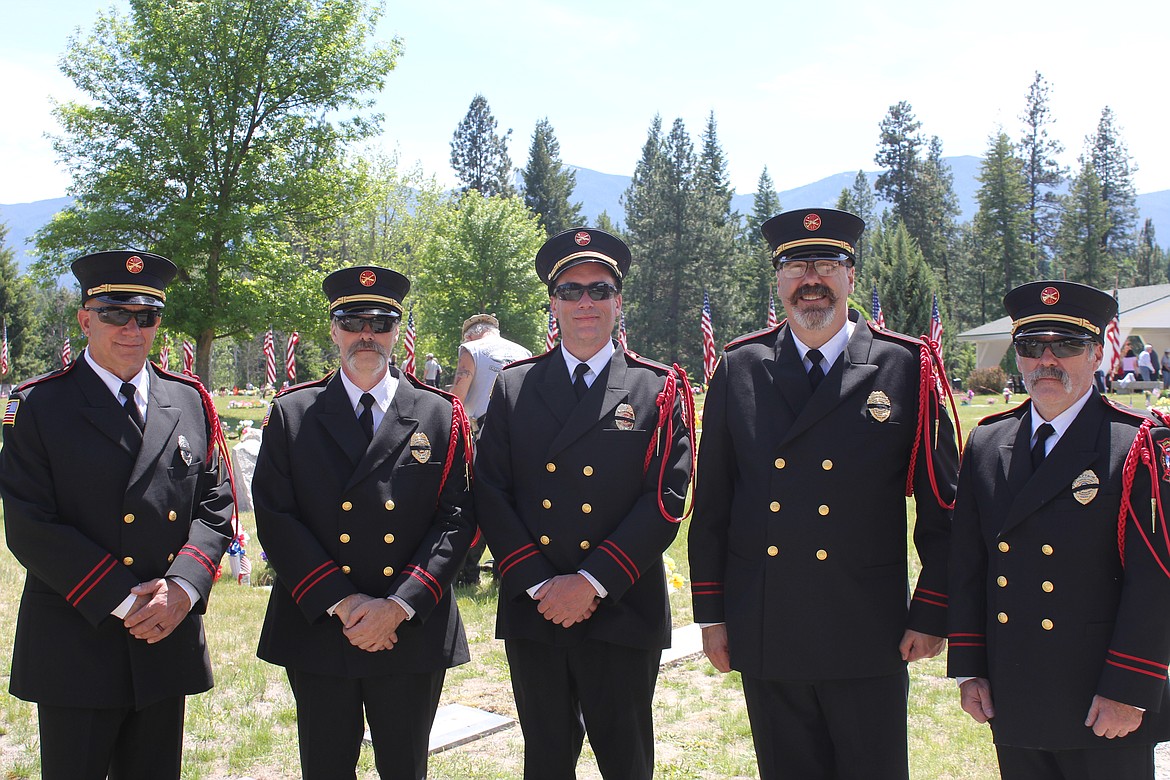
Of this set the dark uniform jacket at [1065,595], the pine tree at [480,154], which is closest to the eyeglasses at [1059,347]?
the dark uniform jacket at [1065,595]

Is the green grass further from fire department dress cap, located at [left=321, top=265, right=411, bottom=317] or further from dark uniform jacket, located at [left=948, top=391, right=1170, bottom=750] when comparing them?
fire department dress cap, located at [left=321, top=265, right=411, bottom=317]

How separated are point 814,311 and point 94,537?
9.46ft

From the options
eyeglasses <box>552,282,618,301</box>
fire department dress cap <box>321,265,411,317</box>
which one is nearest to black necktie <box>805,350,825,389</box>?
eyeglasses <box>552,282,618,301</box>

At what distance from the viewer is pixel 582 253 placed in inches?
154

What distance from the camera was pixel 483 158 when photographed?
64.6m

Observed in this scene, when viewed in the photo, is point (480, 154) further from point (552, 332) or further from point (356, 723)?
point (356, 723)

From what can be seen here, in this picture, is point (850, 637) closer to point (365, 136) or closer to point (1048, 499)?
point (1048, 499)

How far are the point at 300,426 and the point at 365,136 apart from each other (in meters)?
28.3

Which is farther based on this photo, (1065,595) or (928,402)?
(928,402)

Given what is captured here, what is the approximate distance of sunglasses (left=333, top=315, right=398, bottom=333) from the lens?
3781mm

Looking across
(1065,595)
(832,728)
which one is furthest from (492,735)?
(1065,595)

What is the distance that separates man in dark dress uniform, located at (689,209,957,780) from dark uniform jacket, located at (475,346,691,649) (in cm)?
23

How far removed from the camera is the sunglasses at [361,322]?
3.78 meters

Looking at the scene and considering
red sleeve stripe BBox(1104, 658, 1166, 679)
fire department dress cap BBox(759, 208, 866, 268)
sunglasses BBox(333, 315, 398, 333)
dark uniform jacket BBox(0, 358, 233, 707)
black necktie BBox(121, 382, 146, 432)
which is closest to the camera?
red sleeve stripe BBox(1104, 658, 1166, 679)
